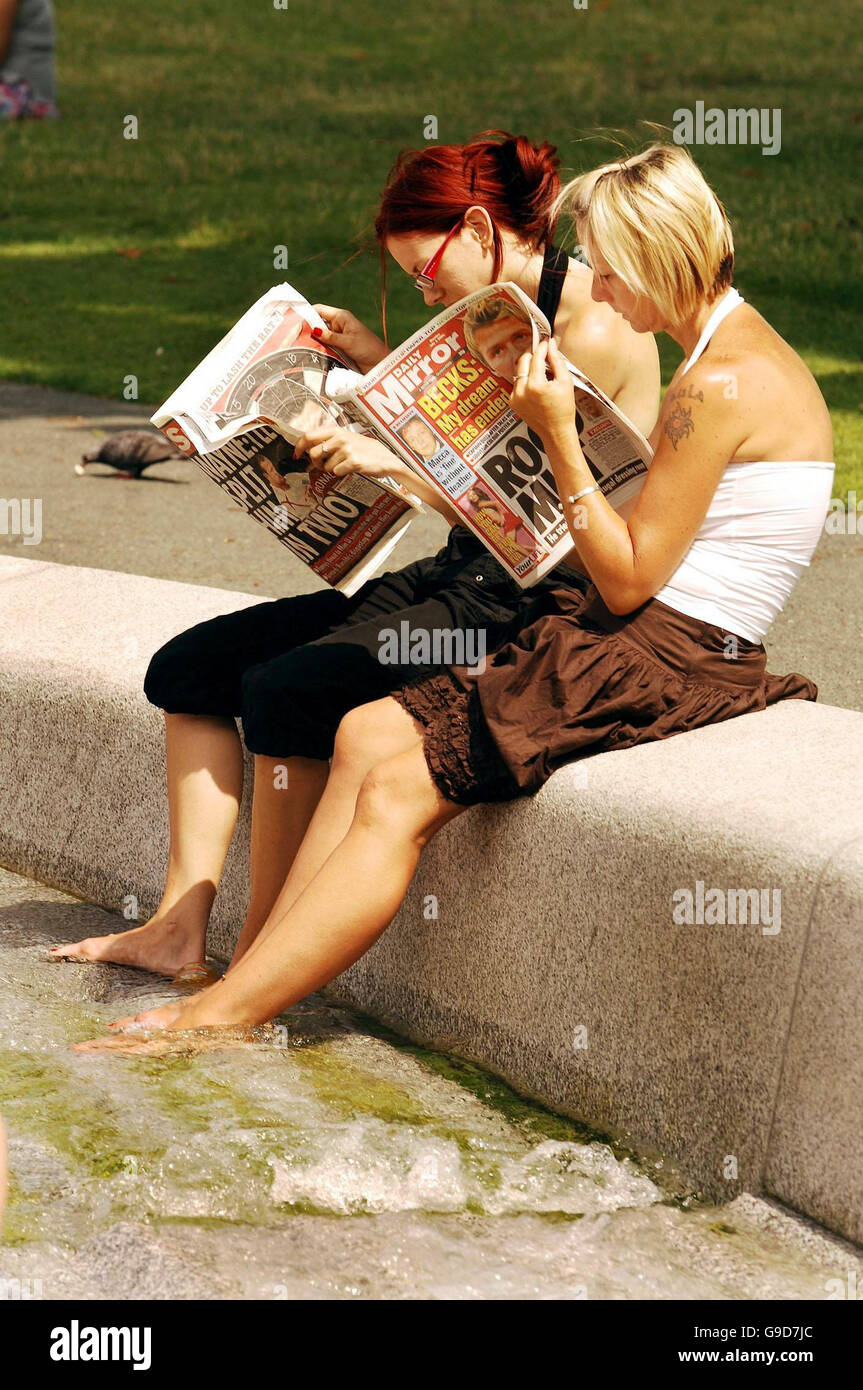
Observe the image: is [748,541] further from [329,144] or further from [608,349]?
[329,144]

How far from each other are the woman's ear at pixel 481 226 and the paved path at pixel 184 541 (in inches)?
71.9

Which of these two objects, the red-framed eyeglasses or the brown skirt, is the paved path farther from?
the red-framed eyeglasses

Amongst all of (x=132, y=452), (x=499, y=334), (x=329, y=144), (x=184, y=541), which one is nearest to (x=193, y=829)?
(x=499, y=334)

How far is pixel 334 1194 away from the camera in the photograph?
286 cm

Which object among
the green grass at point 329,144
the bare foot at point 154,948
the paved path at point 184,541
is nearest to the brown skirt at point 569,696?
the bare foot at point 154,948

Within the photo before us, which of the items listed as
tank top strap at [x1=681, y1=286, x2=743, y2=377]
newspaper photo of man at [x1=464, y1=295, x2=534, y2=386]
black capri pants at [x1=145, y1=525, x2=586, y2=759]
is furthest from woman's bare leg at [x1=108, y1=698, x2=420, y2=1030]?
tank top strap at [x1=681, y1=286, x2=743, y2=377]

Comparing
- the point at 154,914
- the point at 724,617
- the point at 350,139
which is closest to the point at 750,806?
the point at 724,617

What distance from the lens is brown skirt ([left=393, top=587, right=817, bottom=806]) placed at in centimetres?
306

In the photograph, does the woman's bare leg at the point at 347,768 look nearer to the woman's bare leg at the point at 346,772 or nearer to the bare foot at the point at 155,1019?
the woman's bare leg at the point at 346,772

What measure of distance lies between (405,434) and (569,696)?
1.96 ft

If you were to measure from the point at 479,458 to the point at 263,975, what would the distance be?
1.05m

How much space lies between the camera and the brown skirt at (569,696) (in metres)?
3.06

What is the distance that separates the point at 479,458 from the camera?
326 cm
